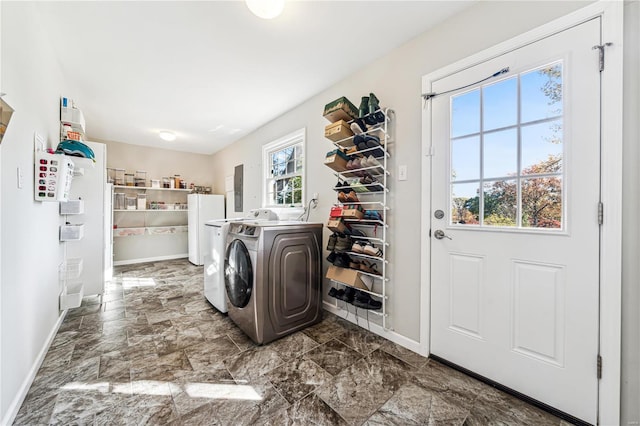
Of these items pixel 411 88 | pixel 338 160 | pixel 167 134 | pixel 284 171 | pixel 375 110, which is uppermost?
pixel 167 134

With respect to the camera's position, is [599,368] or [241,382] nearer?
[599,368]

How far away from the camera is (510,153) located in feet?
4.85

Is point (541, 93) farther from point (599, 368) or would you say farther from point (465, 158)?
point (599, 368)

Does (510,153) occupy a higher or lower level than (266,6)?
lower

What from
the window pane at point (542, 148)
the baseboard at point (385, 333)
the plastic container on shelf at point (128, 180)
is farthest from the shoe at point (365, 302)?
the plastic container on shelf at point (128, 180)

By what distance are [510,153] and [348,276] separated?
1472mm

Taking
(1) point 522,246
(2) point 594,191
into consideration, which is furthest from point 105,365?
(2) point 594,191

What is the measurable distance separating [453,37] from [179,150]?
563cm

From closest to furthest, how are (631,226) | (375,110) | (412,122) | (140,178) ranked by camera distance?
(631,226) → (412,122) → (375,110) → (140,178)

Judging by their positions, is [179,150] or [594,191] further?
[179,150]

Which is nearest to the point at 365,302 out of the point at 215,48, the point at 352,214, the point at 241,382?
the point at 352,214

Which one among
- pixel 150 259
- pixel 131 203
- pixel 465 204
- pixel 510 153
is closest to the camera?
pixel 510 153

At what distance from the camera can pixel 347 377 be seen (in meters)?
1.59

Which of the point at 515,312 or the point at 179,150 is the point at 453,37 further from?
the point at 179,150
